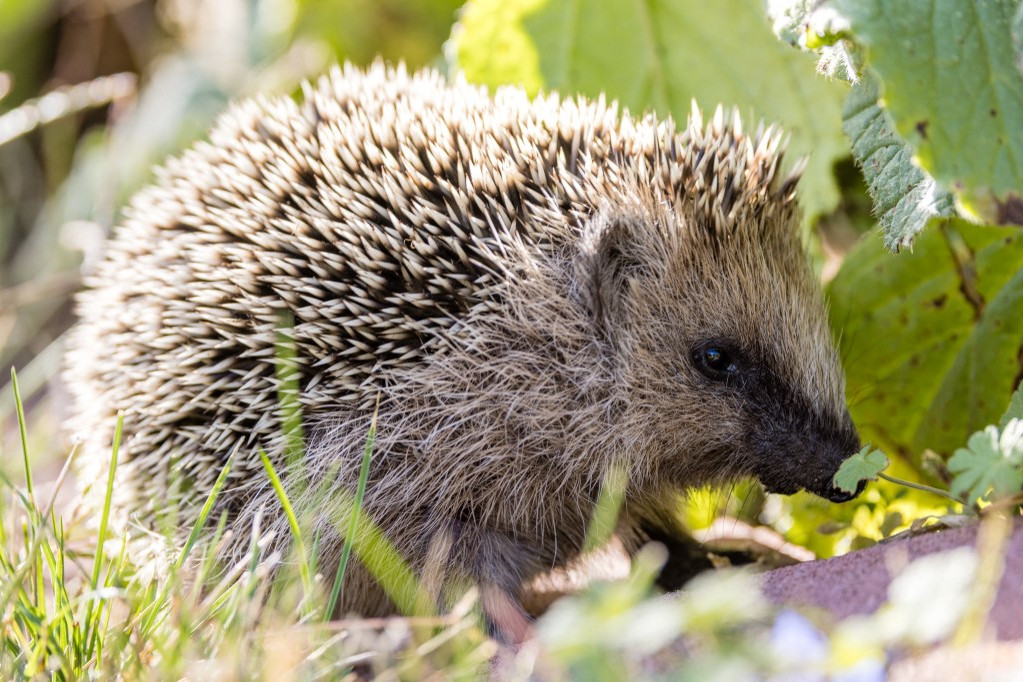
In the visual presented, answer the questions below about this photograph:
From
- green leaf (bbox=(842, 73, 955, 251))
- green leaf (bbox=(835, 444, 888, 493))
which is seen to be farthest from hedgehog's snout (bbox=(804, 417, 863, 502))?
green leaf (bbox=(842, 73, 955, 251))

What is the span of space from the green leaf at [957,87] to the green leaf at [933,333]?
2.75 ft

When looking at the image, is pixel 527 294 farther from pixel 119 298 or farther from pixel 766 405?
pixel 119 298

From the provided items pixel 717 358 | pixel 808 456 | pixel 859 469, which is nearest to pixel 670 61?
pixel 717 358

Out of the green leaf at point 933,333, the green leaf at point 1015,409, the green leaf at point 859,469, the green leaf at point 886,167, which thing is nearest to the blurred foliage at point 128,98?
the green leaf at point 933,333

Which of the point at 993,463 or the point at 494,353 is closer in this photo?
the point at 993,463

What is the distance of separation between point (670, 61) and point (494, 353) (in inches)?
56.1

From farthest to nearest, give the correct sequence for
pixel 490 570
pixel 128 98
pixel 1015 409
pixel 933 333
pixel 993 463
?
pixel 128 98 → pixel 933 333 → pixel 490 570 → pixel 1015 409 → pixel 993 463

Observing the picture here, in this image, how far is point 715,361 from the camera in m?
2.49

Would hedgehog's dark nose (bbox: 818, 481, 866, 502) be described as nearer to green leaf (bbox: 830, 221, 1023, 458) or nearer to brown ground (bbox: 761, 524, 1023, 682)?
brown ground (bbox: 761, 524, 1023, 682)

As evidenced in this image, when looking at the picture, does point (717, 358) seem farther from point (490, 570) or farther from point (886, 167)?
point (490, 570)

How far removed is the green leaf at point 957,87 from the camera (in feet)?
6.80

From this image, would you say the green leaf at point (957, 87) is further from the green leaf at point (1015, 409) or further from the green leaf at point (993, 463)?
the green leaf at point (993, 463)

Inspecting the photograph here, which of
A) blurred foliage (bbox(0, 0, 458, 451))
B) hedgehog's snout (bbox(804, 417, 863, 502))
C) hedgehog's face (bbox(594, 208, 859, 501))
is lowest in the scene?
hedgehog's snout (bbox(804, 417, 863, 502))

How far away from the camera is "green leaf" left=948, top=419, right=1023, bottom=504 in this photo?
178 cm
